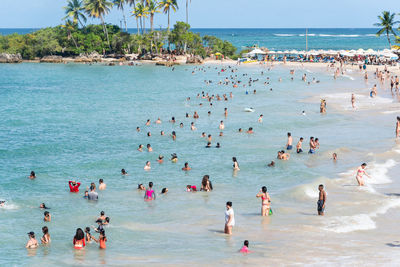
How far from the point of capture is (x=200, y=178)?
25516 millimetres

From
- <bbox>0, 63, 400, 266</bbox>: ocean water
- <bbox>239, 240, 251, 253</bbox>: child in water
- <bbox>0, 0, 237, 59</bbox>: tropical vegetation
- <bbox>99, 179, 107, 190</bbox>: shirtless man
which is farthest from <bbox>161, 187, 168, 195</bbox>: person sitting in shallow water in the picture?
<bbox>0, 0, 237, 59</bbox>: tropical vegetation

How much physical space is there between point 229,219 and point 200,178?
8639 millimetres

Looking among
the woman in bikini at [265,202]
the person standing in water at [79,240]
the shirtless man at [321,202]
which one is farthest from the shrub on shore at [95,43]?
the person standing in water at [79,240]

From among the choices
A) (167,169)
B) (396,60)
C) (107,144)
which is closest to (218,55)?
(396,60)

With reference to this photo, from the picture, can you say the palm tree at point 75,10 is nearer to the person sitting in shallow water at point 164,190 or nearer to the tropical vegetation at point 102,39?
the tropical vegetation at point 102,39

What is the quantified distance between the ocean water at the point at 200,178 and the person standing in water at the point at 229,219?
362 millimetres

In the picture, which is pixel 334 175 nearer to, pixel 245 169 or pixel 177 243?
pixel 245 169

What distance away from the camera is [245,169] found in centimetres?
2683

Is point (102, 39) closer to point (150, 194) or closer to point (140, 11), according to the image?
point (140, 11)

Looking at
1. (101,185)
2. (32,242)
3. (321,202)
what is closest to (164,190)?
(101,185)

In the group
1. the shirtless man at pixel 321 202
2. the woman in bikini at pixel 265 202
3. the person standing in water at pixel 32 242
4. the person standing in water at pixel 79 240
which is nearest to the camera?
the person standing in water at pixel 79 240

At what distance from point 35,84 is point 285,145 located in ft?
163

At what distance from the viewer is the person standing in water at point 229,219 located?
1684 cm

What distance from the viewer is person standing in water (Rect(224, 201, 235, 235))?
1684 cm
